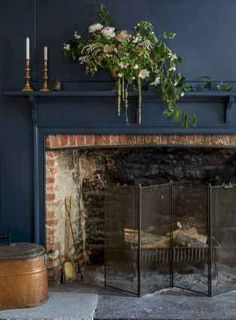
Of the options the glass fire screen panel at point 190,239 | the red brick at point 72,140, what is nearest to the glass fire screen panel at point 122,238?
the glass fire screen panel at point 190,239

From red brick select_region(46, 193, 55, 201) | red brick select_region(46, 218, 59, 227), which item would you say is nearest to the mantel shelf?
red brick select_region(46, 193, 55, 201)

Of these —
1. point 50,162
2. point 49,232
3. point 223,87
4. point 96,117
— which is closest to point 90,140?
point 96,117

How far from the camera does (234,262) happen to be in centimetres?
365

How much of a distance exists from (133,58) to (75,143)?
750 mm

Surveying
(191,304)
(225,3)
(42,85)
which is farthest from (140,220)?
(225,3)

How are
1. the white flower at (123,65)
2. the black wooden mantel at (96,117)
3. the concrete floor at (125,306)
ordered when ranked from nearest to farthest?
the concrete floor at (125,306)
the white flower at (123,65)
the black wooden mantel at (96,117)

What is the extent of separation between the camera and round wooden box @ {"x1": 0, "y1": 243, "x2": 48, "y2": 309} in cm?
314

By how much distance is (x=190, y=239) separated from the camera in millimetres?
3695

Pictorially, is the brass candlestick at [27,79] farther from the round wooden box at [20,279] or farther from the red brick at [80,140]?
the round wooden box at [20,279]

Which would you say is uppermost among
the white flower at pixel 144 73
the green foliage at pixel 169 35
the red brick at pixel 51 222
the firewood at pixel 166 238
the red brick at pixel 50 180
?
the green foliage at pixel 169 35

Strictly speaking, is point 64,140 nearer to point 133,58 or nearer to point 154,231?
point 133,58

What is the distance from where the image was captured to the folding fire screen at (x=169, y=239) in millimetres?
3506

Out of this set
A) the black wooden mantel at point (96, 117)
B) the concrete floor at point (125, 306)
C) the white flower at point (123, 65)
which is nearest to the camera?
the concrete floor at point (125, 306)

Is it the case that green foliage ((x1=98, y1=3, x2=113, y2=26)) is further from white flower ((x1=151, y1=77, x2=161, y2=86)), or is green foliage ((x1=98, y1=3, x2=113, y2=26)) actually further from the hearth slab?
the hearth slab
